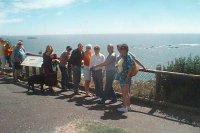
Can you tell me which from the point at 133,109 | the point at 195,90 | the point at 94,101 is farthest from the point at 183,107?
the point at 94,101

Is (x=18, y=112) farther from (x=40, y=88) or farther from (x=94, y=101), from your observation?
(x=40, y=88)

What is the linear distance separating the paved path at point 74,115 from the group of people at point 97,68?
504mm

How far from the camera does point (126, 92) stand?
10969 millimetres

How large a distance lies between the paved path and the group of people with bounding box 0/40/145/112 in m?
0.50

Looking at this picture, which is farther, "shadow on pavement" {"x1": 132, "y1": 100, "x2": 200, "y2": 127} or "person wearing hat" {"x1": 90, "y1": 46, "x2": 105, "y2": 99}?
Answer: "person wearing hat" {"x1": 90, "y1": 46, "x2": 105, "y2": 99}

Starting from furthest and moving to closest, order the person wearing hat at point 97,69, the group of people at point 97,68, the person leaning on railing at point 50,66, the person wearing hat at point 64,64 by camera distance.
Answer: the person wearing hat at point 64,64, the person leaning on railing at point 50,66, the person wearing hat at point 97,69, the group of people at point 97,68

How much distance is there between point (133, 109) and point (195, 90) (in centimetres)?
189

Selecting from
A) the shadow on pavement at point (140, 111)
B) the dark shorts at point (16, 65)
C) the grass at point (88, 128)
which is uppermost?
the dark shorts at point (16, 65)

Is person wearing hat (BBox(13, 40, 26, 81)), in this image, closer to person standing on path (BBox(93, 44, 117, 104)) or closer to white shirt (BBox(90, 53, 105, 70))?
white shirt (BBox(90, 53, 105, 70))

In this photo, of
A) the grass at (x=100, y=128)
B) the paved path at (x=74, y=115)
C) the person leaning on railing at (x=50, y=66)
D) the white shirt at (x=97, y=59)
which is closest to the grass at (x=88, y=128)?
the grass at (x=100, y=128)

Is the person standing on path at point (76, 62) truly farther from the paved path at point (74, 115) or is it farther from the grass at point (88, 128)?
the grass at point (88, 128)

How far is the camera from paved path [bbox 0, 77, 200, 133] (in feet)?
29.7

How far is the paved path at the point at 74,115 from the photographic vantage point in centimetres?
906

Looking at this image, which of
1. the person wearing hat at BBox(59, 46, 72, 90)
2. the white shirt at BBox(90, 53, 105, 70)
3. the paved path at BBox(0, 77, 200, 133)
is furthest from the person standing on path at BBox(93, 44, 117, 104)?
the person wearing hat at BBox(59, 46, 72, 90)
